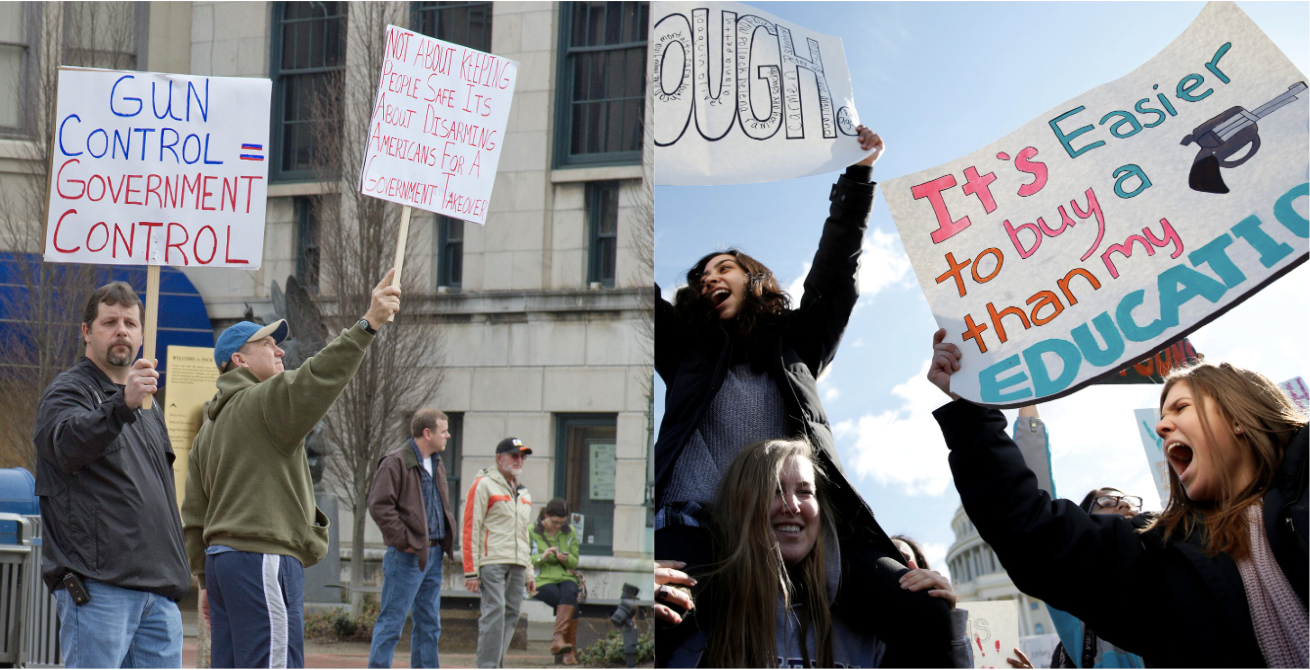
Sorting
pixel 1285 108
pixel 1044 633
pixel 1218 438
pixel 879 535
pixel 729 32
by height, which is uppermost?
pixel 729 32

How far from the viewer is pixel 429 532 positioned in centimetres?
662

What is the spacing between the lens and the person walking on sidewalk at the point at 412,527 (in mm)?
6426

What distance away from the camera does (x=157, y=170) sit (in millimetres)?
4301

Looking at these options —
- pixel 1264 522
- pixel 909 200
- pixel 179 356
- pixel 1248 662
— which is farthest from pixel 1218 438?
pixel 179 356

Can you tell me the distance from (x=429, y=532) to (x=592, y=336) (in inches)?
252

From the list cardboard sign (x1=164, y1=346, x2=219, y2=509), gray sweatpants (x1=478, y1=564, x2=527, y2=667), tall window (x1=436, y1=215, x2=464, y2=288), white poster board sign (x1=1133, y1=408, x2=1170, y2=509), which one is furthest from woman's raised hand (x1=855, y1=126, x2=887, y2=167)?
tall window (x1=436, y1=215, x2=464, y2=288)

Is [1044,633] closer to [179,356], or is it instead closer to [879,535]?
[879,535]

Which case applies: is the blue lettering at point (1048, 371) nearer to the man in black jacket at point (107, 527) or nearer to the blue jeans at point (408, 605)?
the man in black jacket at point (107, 527)

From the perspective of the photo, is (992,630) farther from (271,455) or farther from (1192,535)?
(271,455)

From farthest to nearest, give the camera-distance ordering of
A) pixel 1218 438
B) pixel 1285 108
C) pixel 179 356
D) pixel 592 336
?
1. pixel 592 336
2. pixel 179 356
3. pixel 1285 108
4. pixel 1218 438

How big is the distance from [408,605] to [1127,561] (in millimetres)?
4718

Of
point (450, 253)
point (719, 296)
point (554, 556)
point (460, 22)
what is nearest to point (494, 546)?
point (554, 556)

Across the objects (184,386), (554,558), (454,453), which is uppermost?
(184,386)

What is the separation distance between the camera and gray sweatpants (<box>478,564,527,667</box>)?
7785 mm
